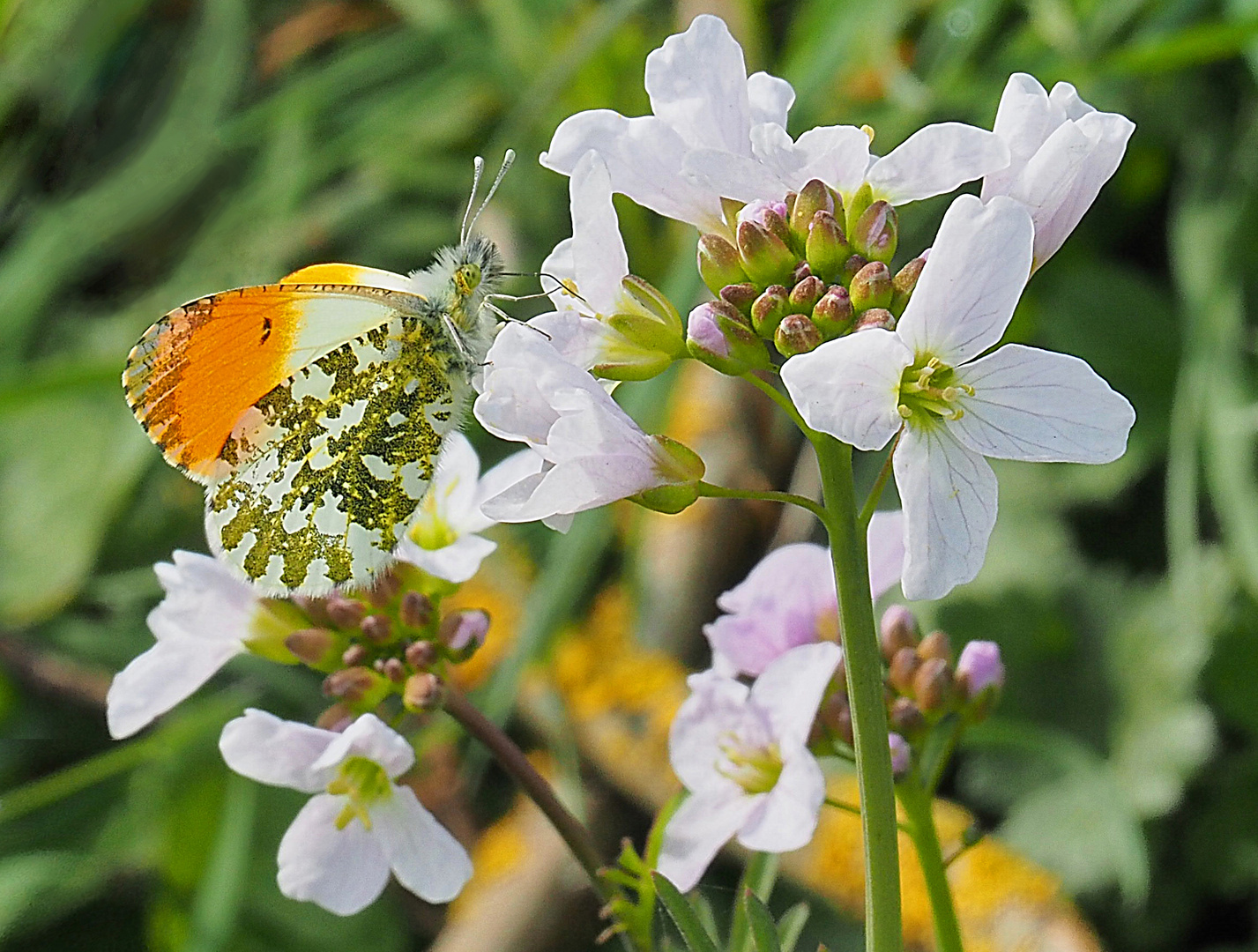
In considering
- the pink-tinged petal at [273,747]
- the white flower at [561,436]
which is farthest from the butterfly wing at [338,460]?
the white flower at [561,436]

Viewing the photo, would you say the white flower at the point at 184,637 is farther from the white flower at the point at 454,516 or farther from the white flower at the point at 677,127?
the white flower at the point at 677,127

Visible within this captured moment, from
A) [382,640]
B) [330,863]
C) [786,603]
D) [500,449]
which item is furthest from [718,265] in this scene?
[500,449]

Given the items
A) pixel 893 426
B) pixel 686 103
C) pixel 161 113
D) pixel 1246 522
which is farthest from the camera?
pixel 161 113

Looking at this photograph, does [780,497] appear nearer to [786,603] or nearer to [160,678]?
[786,603]

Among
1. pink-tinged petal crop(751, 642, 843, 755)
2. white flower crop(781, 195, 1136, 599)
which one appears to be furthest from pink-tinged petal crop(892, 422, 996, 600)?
pink-tinged petal crop(751, 642, 843, 755)

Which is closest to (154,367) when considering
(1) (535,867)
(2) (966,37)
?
(1) (535,867)

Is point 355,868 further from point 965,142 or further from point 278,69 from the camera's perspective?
point 278,69

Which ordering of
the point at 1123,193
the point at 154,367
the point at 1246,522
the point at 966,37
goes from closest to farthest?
the point at 154,367
the point at 1246,522
the point at 966,37
the point at 1123,193
